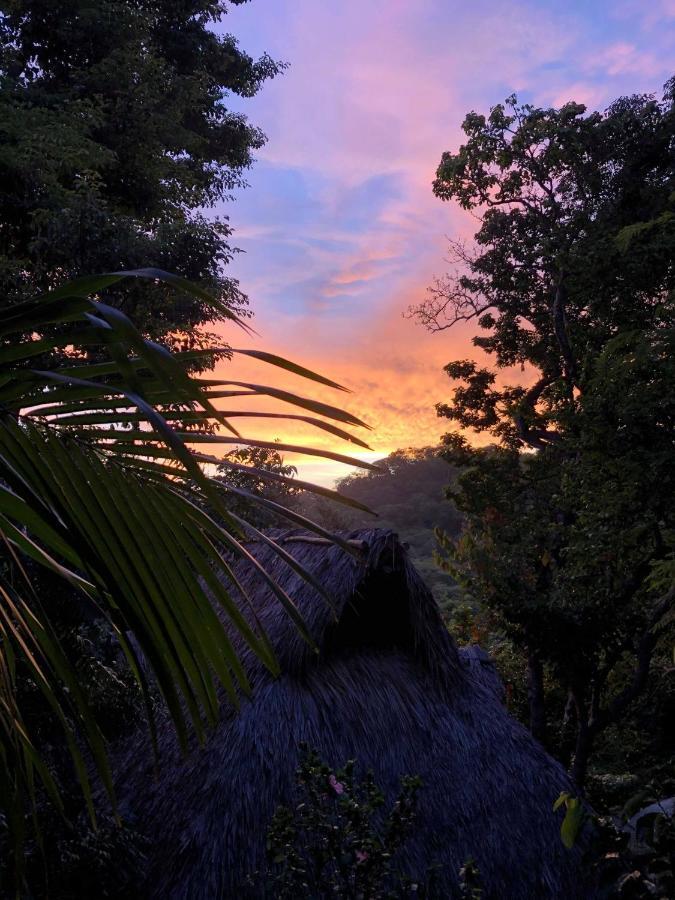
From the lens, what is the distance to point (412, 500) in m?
41.6

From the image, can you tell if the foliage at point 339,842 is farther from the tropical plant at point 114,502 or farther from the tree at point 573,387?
the tree at point 573,387

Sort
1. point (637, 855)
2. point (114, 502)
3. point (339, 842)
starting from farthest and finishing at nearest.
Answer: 1. point (339, 842)
2. point (637, 855)
3. point (114, 502)

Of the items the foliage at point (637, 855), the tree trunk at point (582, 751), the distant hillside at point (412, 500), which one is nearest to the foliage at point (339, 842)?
the foliage at point (637, 855)

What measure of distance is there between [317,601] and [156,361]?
4.44m

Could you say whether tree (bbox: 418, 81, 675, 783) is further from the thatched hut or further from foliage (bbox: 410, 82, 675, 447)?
the thatched hut

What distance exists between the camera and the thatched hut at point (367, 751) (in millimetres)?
4094

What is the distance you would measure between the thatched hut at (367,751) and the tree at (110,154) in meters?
6.58

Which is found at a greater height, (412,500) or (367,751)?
(412,500)

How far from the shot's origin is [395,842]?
3.59m

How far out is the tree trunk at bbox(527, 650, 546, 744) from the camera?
1048 centimetres

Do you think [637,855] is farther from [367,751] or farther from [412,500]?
[412,500]

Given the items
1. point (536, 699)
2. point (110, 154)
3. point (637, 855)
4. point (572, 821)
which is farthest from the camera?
point (110, 154)

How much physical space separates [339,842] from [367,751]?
1335 mm

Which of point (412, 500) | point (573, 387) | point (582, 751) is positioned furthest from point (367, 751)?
point (412, 500)
